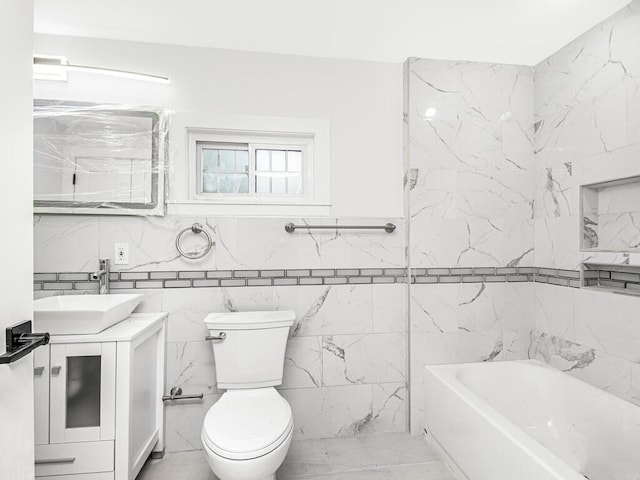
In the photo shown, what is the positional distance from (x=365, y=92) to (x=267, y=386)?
1.81 meters

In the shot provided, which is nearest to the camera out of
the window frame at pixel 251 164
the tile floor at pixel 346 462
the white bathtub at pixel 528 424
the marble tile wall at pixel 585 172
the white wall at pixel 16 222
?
the white wall at pixel 16 222

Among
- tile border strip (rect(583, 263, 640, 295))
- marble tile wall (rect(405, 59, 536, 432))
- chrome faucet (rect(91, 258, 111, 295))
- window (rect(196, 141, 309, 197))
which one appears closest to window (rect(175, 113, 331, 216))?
window (rect(196, 141, 309, 197))

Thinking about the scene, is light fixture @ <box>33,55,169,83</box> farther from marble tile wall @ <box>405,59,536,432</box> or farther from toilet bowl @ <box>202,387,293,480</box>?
toilet bowl @ <box>202,387,293,480</box>

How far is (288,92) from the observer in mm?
2246

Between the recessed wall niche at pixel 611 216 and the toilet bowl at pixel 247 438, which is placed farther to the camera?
the recessed wall niche at pixel 611 216

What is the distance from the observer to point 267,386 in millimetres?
1987

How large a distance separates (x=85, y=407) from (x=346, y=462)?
1.31 meters

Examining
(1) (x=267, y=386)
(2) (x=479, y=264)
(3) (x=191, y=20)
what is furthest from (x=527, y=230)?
(3) (x=191, y=20)

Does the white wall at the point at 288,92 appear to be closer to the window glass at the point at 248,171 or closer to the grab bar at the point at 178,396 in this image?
the window glass at the point at 248,171

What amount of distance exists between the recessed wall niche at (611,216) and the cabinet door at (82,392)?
2.46 metres

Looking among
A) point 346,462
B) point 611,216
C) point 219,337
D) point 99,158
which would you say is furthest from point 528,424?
point 99,158

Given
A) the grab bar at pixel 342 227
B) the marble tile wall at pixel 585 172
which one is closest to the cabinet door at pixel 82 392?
the grab bar at pixel 342 227

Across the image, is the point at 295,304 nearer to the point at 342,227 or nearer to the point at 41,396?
the point at 342,227

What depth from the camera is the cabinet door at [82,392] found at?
160 centimetres
